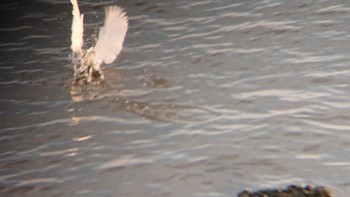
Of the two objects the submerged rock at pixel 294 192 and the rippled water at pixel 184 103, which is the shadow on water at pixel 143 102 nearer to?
the rippled water at pixel 184 103

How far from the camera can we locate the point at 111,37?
6.49ft

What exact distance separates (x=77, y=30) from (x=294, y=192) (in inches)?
34.2

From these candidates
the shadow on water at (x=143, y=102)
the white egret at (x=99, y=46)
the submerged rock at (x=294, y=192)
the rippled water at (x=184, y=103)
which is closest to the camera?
the submerged rock at (x=294, y=192)

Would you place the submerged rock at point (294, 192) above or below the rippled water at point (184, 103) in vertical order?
below

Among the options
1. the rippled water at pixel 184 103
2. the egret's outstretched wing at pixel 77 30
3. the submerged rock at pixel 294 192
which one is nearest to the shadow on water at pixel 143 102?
the rippled water at pixel 184 103

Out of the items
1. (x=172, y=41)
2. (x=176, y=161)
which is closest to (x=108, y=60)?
(x=172, y=41)

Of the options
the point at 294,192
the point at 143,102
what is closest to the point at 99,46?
the point at 143,102

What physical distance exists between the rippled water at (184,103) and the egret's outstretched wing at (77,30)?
7 cm

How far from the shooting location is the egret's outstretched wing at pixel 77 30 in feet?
6.48

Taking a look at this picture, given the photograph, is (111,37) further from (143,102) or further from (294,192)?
(294,192)

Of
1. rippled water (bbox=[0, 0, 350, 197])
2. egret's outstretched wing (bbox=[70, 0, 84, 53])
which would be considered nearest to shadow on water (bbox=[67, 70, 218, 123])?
rippled water (bbox=[0, 0, 350, 197])

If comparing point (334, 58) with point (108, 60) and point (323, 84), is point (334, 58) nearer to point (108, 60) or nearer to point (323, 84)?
point (323, 84)

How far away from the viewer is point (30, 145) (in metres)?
1.66

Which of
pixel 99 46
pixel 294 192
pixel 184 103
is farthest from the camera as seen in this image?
pixel 99 46
